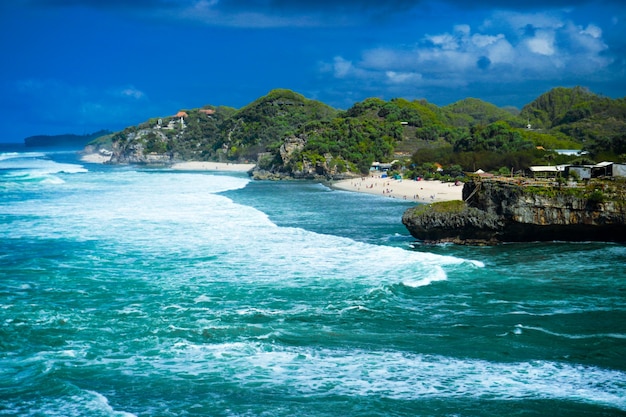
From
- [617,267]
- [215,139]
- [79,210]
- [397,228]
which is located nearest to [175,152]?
[215,139]

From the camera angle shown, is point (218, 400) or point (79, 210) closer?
point (218, 400)

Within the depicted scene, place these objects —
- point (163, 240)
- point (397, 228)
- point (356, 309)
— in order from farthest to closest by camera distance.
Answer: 1. point (397, 228)
2. point (163, 240)
3. point (356, 309)

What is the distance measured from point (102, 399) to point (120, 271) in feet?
53.7

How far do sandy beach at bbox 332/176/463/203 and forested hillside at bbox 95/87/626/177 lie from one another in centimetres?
655

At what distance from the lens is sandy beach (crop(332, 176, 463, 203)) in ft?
230

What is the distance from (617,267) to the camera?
33.0 metres

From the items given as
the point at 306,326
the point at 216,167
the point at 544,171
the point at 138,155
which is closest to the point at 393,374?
the point at 306,326

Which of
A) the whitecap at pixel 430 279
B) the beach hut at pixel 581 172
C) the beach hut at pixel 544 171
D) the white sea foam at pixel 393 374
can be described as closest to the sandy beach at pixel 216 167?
the beach hut at pixel 544 171

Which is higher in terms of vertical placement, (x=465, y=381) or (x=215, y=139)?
(x=215, y=139)

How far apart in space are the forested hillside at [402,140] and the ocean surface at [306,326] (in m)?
29.0

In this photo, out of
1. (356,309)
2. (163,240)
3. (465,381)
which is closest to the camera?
(465,381)

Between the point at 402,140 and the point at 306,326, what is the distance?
11813cm

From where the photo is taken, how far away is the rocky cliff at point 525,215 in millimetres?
37438

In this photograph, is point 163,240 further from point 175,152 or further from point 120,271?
point 175,152
